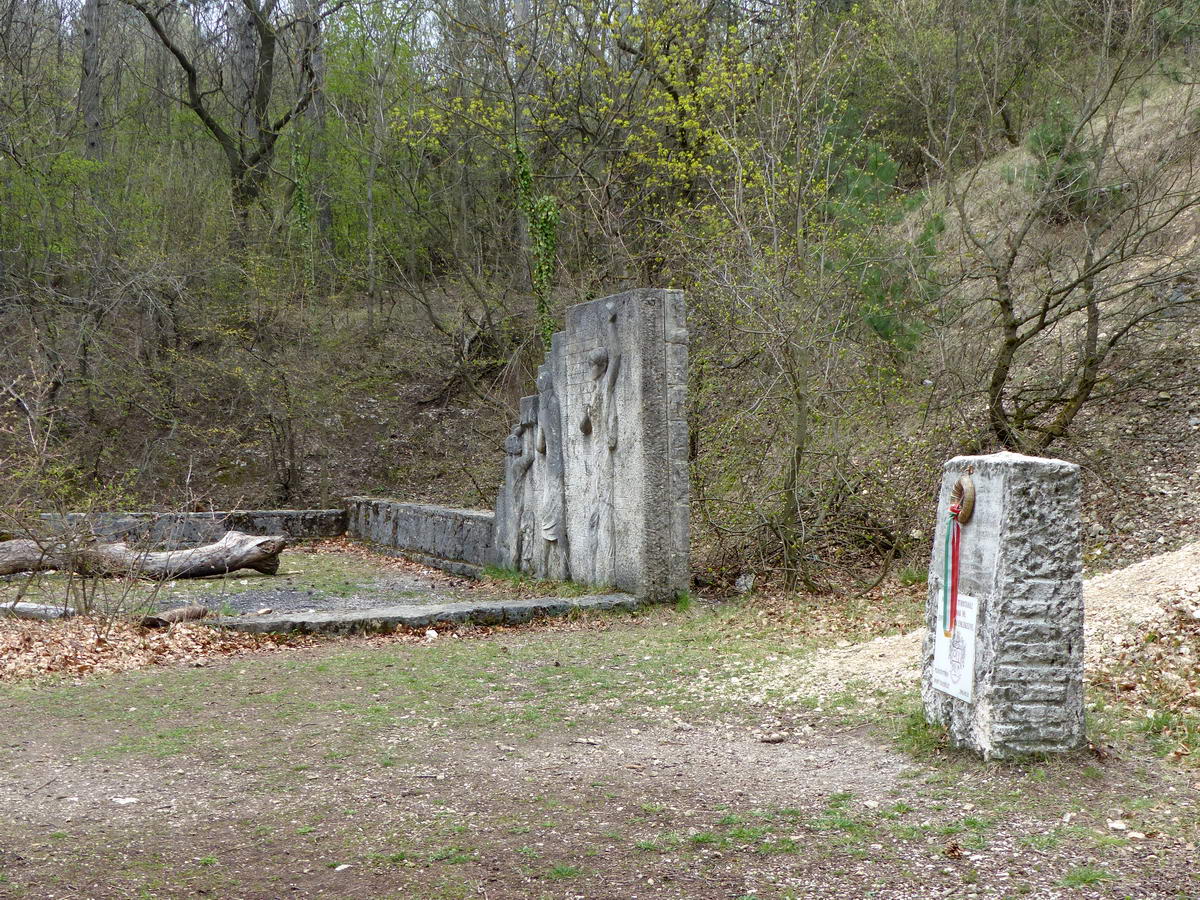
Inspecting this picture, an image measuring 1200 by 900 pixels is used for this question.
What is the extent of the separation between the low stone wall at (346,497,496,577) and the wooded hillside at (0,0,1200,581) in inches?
73.3

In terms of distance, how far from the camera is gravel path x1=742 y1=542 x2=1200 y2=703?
19.3 feet

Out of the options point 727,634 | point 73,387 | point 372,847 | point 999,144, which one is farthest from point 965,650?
point 73,387

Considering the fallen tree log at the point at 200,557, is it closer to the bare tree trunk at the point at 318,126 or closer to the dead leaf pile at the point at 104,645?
the dead leaf pile at the point at 104,645

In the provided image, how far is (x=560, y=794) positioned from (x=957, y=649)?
72.3 inches

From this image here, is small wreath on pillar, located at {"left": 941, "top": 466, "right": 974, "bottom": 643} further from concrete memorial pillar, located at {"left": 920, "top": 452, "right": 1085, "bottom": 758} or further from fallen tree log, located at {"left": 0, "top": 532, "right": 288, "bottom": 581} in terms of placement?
fallen tree log, located at {"left": 0, "top": 532, "right": 288, "bottom": 581}

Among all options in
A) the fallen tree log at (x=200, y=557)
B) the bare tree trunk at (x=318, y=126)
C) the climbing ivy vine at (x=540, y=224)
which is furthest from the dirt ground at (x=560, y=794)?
the bare tree trunk at (x=318, y=126)

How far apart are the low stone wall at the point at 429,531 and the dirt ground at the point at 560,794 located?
601 cm

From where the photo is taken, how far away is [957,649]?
4785 mm

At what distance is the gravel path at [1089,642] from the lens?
19.3ft

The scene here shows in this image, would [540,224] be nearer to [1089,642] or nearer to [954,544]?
[1089,642]

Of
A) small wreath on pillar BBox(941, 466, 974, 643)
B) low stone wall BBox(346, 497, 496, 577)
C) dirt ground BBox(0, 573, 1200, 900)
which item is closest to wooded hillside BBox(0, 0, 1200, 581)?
low stone wall BBox(346, 497, 496, 577)

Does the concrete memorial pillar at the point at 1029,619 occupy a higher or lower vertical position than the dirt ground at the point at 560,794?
higher

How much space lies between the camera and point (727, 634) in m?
8.33

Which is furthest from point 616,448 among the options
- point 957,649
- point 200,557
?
point 200,557
